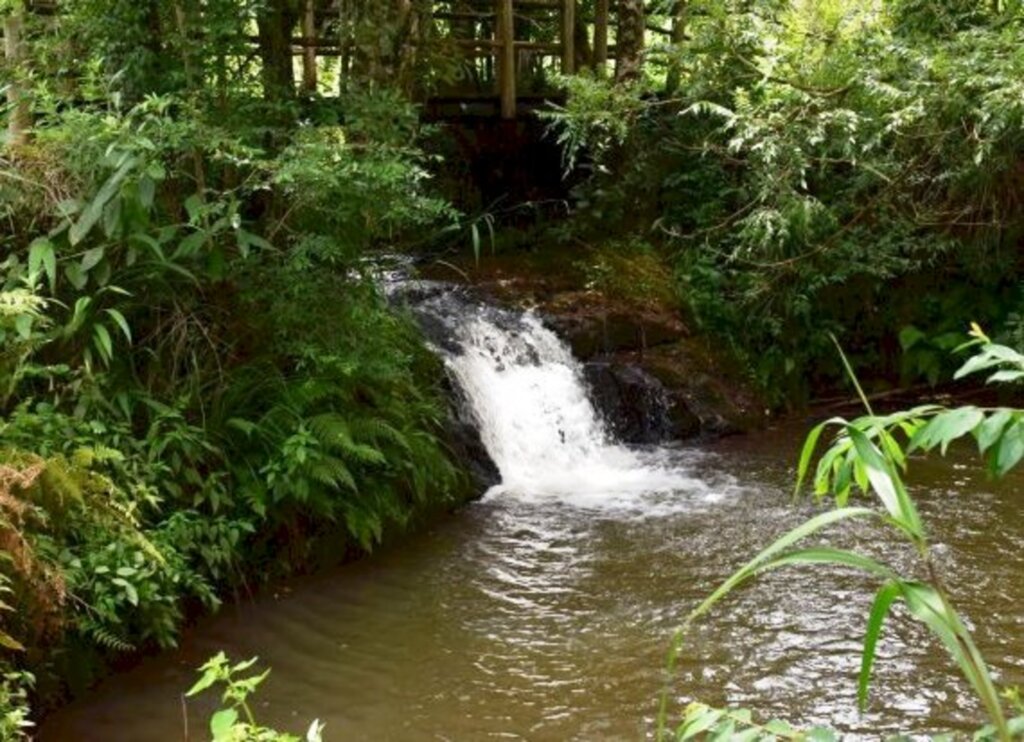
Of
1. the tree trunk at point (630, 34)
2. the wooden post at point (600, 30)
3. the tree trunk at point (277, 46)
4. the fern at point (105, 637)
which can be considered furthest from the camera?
the wooden post at point (600, 30)

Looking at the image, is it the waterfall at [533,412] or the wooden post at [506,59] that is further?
the wooden post at [506,59]

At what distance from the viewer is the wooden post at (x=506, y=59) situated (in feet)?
39.1

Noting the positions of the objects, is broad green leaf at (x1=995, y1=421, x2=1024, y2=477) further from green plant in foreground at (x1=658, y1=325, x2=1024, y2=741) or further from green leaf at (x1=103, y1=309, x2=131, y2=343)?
green leaf at (x1=103, y1=309, x2=131, y2=343)

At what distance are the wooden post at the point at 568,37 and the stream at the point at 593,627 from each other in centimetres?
656

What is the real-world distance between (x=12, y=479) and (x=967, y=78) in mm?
5415

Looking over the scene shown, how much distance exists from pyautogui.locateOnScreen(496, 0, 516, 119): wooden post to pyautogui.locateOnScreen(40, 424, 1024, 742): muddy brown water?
653 centimetres

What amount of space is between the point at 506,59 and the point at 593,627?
8.29 metres

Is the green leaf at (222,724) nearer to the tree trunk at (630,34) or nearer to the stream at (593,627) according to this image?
the stream at (593,627)

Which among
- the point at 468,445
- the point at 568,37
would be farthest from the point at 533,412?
the point at 568,37

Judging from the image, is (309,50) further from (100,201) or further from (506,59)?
(100,201)

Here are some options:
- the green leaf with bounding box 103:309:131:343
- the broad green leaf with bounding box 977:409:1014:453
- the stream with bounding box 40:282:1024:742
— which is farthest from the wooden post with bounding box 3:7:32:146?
the broad green leaf with bounding box 977:409:1014:453

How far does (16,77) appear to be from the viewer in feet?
17.8

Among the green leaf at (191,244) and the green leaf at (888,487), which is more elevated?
the green leaf at (191,244)

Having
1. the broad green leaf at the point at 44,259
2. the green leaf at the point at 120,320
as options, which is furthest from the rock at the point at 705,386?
the broad green leaf at the point at 44,259
